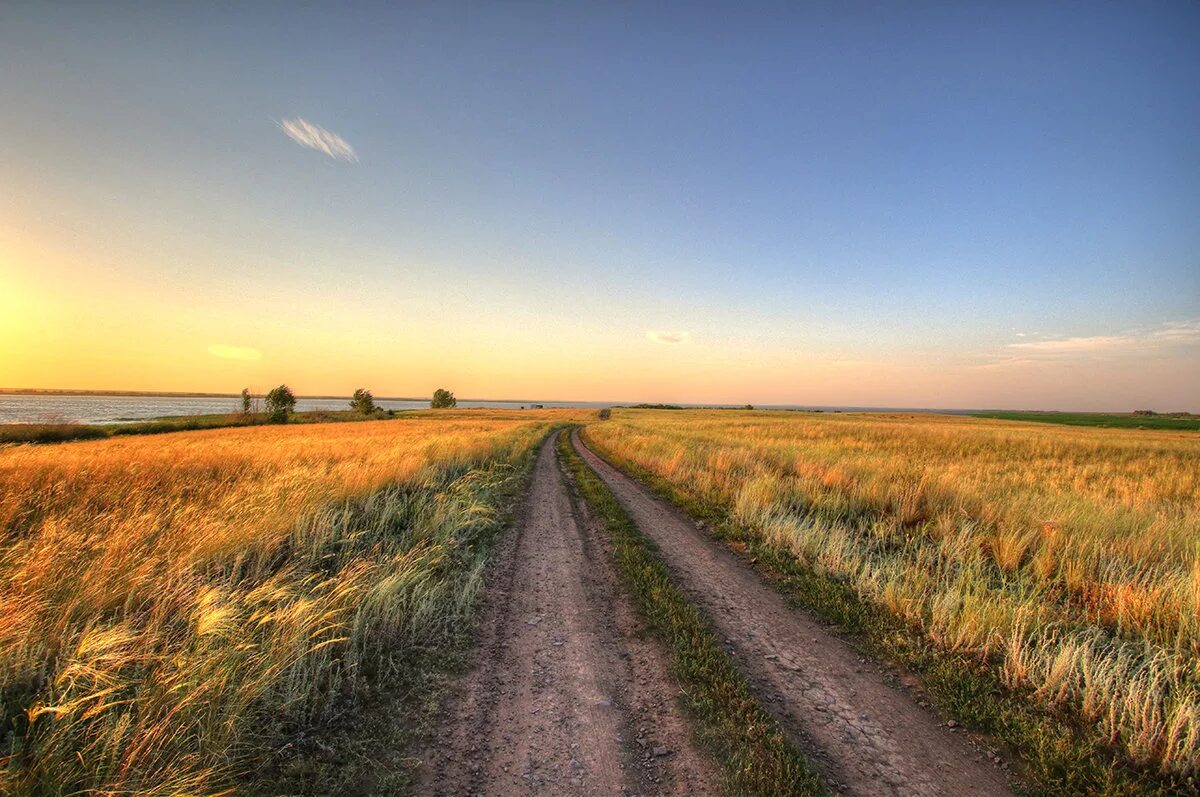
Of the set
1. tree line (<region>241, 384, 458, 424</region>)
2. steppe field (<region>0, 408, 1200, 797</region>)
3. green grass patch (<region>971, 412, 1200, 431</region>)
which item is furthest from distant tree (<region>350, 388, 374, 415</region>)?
green grass patch (<region>971, 412, 1200, 431</region>)

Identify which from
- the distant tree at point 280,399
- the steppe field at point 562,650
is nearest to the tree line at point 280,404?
the distant tree at point 280,399

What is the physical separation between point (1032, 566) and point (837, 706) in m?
6.17

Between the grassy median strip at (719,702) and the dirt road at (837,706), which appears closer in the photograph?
the grassy median strip at (719,702)

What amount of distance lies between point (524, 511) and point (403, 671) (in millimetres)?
7287

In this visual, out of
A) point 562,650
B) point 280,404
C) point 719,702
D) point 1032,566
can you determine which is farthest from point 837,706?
point 280,404

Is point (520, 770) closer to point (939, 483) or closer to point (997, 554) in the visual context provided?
point (997, 554)

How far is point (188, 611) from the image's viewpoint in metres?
4.63

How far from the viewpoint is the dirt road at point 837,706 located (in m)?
3.40

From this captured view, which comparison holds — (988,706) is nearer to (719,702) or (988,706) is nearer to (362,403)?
(719,702)

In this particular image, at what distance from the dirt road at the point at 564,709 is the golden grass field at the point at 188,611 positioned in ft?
3.28

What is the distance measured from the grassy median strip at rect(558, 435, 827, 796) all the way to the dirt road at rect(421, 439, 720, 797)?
19 centimetres

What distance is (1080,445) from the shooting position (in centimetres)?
2980

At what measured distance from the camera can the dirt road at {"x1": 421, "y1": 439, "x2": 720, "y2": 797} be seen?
10.8ft

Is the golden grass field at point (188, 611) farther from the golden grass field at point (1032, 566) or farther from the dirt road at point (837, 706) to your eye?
the golden grass field at point (1032, 566)
